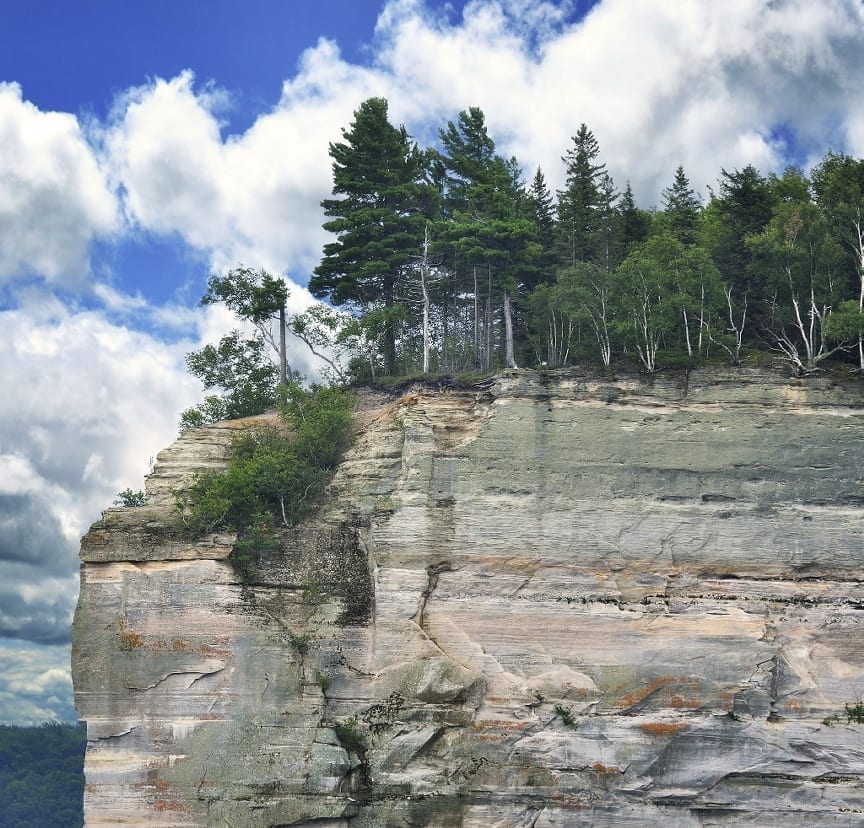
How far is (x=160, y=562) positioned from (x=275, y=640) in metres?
3.60

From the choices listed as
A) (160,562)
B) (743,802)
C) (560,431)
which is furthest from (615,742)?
(160,562)

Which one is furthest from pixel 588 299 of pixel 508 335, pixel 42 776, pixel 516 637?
pixel 42 776

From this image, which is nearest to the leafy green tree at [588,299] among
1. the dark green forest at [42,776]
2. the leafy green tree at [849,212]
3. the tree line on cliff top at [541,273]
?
the tree line on cliff top at [541,273]

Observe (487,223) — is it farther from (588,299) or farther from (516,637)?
(516,637)

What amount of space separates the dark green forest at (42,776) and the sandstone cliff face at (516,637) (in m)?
48.6

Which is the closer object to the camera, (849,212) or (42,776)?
(849,212)

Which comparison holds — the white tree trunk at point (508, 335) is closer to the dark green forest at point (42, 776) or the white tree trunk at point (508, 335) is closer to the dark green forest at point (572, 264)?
the dark green forest at point (572, 264)

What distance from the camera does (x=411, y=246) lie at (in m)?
36.2

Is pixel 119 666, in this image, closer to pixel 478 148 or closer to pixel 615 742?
pixel 615 742

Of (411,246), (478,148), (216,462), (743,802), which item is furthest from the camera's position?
(478,148)

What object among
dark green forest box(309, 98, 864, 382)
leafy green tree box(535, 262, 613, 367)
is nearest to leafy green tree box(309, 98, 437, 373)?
dark green forest box(309, 98, 864, 382)

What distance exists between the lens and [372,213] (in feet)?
117

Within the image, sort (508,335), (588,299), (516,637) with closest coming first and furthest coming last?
(516,637), (588,299), (508,335)

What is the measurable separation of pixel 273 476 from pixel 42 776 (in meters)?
63.1
